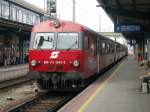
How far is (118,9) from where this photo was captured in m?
24.3

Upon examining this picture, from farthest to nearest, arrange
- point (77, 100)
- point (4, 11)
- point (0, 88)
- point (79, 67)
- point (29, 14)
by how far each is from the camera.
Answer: point (29, 14), point (4, 11), point (0, 88), point (79, 67), point (77, 100)

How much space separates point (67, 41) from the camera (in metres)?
15.3

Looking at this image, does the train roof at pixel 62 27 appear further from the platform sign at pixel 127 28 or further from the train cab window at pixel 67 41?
the platform sign at pixel 127 28

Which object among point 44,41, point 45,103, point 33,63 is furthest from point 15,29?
point 45,103

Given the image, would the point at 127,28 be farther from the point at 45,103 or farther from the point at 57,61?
the point at 45,103

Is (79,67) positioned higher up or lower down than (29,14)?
lower down

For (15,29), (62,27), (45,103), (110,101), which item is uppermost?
(15,29)

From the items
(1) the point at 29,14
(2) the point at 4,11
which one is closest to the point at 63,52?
(2) the point at 4,11

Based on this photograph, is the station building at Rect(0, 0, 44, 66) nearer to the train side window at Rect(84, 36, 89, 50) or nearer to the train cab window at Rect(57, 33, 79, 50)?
the train side window at Rect(84, 36, 89, 50)

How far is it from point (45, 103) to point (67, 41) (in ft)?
8.85

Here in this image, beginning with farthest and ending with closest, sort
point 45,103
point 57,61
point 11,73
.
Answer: point 11,73, point 57,61, point 45,103

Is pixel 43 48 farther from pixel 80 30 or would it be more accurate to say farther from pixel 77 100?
pixel 77 100

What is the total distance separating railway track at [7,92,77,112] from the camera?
12358mm

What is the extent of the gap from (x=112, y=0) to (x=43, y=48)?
316 inches
